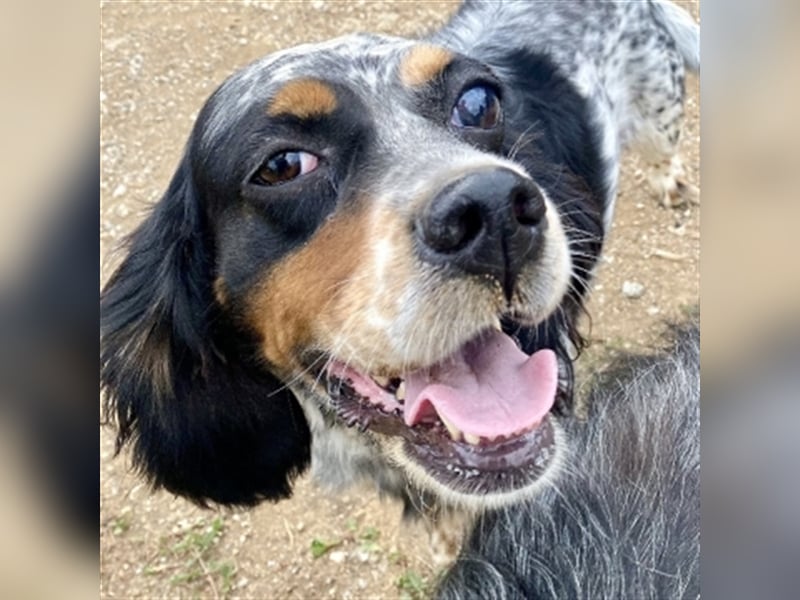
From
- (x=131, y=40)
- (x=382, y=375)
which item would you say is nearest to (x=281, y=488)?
(x=382, y=375)

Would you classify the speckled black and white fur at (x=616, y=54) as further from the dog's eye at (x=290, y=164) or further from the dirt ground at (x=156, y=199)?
the dog's eye at (x=290, y=164)

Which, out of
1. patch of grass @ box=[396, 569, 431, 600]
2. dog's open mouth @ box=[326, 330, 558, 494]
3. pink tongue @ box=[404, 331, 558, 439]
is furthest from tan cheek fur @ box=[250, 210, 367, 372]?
patch of grass @ box=[396, 569, 431, 600]

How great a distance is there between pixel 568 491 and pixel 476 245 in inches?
28.5

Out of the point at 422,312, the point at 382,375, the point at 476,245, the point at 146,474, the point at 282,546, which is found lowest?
the point at 282,546

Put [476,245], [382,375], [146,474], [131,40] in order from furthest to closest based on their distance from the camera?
[146,474] < [131,40] < [382,375] < [476,245]

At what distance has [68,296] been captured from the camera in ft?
5.98

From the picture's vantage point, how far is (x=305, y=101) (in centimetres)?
182

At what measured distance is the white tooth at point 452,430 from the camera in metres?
1.92

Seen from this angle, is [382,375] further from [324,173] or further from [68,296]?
[68,296]

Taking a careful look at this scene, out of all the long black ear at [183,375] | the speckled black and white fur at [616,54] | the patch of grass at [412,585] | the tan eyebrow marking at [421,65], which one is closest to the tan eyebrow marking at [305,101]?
the tan eyebrow marking at [421,65]

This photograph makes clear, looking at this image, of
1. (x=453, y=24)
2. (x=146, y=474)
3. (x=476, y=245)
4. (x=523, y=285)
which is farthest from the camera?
(x=453, y=24)

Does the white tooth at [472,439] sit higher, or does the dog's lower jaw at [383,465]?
the white tooth at [472,439]

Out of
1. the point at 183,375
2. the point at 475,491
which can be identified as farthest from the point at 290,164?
the point at 475,491

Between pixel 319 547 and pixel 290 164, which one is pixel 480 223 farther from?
pixel 319 547
